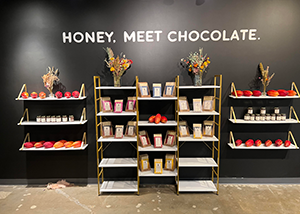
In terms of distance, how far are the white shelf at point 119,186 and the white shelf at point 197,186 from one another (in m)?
0.82

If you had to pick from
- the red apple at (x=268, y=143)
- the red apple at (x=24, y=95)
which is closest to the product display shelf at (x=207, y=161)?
the red apple at (x=268, y=143)

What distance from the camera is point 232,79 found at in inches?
141

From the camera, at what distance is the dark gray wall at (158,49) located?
344cm

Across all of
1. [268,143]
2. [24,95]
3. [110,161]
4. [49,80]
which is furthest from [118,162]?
[268,143]

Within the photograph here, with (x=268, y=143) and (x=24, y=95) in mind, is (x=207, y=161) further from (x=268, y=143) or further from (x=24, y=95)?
(x=24, y=95)

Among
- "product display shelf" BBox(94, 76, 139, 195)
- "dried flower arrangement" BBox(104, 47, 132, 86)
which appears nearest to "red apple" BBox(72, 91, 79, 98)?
"product display shelf" BBox(94, 76, 139, 195)

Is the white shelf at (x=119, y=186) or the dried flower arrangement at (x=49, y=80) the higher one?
the dried flower arrangement at (x=49, y=80)

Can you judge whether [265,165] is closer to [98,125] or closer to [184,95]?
[184,95]

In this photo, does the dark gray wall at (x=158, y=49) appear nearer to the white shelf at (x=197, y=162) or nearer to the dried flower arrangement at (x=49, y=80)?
the dried flower arrangement at (x=49, y=80)

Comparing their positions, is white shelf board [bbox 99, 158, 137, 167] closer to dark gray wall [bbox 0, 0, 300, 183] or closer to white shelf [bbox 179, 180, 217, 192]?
dark gray wall [bbox 0, 0, 300, 183]

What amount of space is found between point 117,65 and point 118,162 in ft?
5.43

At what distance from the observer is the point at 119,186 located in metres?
3.54

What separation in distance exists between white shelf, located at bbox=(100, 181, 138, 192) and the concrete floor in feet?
0.34

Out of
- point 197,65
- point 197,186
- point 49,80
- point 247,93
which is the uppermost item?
point 197,65
